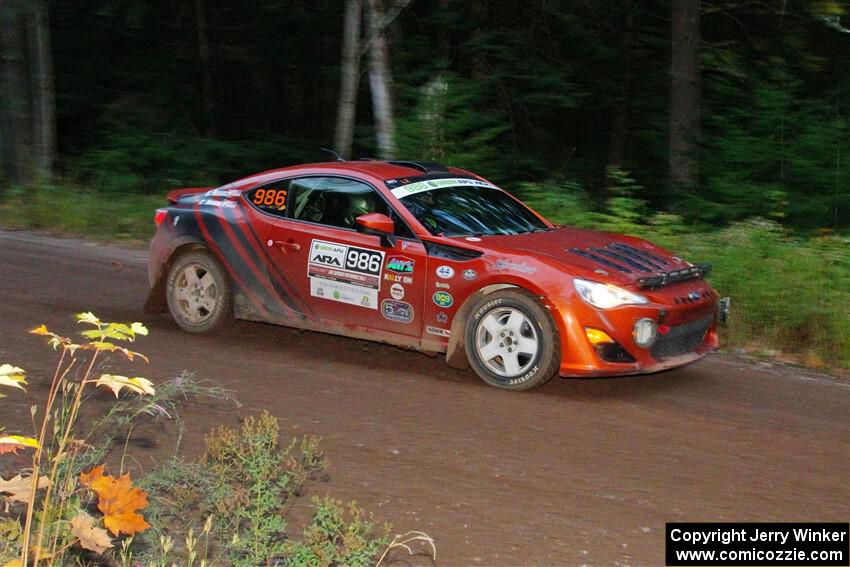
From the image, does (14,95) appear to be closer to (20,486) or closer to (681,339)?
(681,339)

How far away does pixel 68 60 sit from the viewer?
26859 millimetres

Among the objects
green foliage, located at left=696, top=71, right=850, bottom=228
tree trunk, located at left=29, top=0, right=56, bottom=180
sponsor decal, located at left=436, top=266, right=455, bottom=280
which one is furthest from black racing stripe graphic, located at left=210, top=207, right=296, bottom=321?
tree trunk, located at left=29, top=0, right=56, bottom=180

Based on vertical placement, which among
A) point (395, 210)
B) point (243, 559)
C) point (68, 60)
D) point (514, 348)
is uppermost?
point (68, 60)

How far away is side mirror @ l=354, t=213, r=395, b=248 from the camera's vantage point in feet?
26.1

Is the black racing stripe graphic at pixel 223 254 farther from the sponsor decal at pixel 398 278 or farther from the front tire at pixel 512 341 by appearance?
the front tire at pixel 512 341

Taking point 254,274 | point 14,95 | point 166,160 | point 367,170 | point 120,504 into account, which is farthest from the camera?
point 166,160

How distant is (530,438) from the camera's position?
664cm

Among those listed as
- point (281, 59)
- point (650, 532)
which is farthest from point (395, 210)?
point (281, 59)

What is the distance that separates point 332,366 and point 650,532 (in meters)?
3.70

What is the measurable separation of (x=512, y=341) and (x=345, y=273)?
1480mm

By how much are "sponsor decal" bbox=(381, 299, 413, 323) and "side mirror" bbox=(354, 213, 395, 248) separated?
0.43 metres

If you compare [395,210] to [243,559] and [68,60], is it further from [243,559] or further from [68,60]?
[68,60]

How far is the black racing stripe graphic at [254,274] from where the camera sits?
8.75 meters

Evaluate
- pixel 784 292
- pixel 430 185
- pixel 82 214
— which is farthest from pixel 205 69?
pixel 784 292
